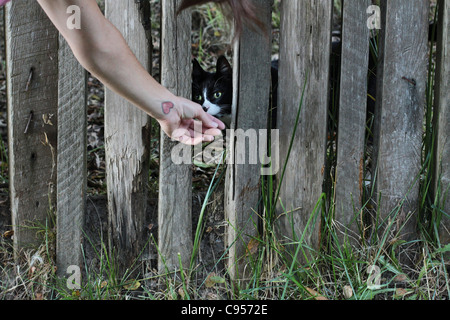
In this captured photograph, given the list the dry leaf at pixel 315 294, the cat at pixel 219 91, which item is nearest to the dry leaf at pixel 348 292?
the dry leaf at pixel 315 294

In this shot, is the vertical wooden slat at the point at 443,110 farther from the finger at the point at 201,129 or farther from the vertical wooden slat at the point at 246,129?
the finger at the point at 201,129

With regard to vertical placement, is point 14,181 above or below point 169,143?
below

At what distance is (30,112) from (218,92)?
1190 millimetres

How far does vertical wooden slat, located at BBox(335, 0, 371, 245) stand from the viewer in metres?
2.35

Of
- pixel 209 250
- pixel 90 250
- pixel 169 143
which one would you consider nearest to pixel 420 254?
pixel 209 250

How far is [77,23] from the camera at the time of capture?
1.89 metres

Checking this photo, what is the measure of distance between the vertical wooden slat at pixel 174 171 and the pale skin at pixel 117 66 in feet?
0.68

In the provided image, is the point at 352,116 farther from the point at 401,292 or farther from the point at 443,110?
the point at 401,292

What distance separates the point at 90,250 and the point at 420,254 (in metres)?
1.53

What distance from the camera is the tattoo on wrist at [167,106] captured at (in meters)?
2.12

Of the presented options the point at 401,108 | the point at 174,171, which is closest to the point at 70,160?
the point at 174,171

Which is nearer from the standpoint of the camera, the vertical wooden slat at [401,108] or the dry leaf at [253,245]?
the vertical wooden slat at [401,108]

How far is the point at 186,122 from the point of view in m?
2.28
